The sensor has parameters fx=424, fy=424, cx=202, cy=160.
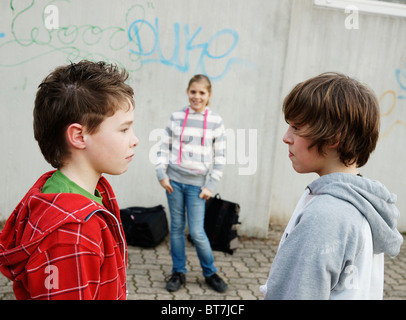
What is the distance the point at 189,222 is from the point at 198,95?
3.95 feet

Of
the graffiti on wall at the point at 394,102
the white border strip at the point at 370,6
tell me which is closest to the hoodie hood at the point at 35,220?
the white border strip at the point at 370,6

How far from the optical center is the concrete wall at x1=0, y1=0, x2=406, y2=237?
501cm

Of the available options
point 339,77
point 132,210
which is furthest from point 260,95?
point 339,77

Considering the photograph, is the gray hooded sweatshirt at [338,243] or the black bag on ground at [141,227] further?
the black bag on ground at [141,227]

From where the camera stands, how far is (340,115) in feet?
5.06

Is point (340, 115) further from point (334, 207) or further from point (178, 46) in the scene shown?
point (178, 46)

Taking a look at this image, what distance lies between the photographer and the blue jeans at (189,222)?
400 cm

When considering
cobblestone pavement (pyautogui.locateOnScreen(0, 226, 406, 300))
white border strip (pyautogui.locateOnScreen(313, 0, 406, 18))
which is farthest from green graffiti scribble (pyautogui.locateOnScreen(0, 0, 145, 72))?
white border strip (pyautogui.locateOnScreen(313, 0, 406, 18))

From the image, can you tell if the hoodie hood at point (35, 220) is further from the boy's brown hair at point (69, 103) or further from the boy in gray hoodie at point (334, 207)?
the boy in gray hoodie at point (334, 207)

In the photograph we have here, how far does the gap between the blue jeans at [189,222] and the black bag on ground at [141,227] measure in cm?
94

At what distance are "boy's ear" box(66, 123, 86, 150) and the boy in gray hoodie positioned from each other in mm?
786

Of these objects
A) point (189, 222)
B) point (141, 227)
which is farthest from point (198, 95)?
point (141, 227)

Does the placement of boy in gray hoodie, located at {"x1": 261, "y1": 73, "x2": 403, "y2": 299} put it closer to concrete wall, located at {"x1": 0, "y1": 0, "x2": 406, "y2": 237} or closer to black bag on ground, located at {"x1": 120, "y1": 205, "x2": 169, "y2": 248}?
black bag on ground, located at {"x1": 120, "y1": 205, "x2": 169, "y2": 248}
